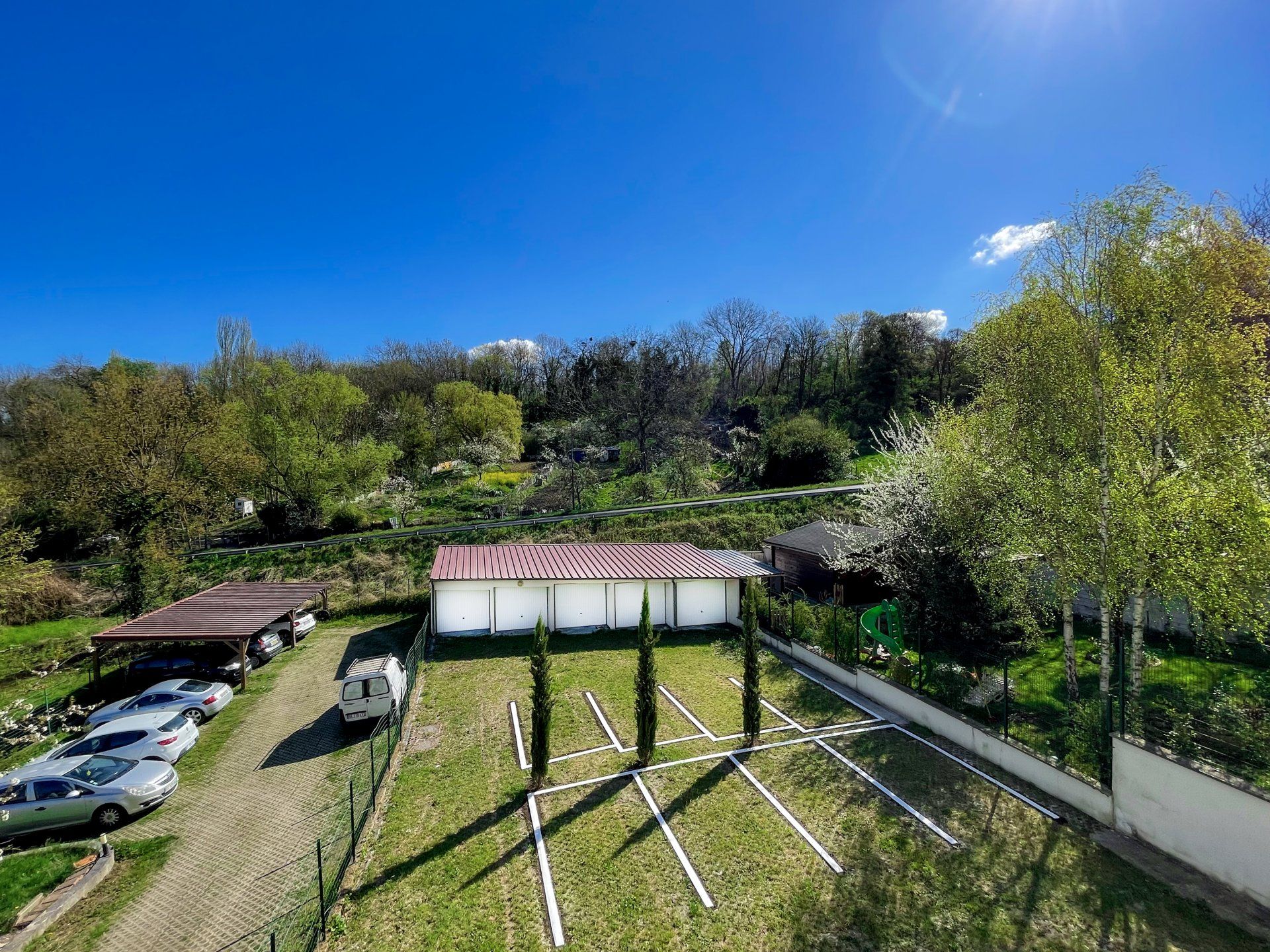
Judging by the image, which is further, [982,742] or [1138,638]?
[982,742]

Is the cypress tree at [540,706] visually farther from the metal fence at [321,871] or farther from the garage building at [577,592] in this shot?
the garage building at [577,592]

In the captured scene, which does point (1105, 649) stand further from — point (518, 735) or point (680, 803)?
point (518, 735)

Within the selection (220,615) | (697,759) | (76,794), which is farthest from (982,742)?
(220,615)

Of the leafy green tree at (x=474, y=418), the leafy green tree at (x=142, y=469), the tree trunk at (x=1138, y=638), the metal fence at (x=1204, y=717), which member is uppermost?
the leafy green tree at (x=474, y=418)

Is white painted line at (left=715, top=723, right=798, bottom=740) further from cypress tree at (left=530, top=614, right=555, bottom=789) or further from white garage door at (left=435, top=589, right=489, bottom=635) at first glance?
white garage door at (left=435, top=589, right=489, bottom=635)

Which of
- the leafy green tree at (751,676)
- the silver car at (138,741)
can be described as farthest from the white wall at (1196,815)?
the silver car at (138,741)

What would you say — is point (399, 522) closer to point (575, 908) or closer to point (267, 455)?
point (267, 455)

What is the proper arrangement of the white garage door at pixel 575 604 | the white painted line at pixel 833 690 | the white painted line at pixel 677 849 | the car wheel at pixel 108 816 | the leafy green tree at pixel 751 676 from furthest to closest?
the white garage door at pixel 575 604 < the white painted line at pixel 833 690 < the leafy green tree at pixel 751 676 < the car wheel at pixel 108 816 < the white painted line at pixel 677 849
